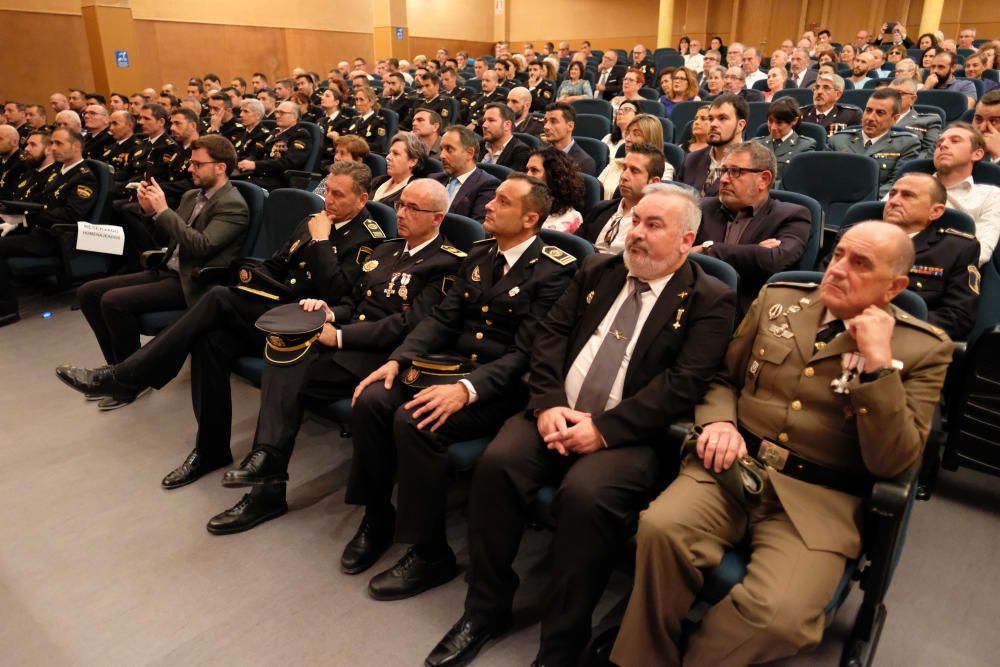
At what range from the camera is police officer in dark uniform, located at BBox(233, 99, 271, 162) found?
5570 mm

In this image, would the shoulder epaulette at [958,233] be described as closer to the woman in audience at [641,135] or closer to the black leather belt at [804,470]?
the black leather belt at [804,470]

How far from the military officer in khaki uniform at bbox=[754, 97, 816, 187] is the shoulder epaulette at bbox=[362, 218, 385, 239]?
2.48 metres

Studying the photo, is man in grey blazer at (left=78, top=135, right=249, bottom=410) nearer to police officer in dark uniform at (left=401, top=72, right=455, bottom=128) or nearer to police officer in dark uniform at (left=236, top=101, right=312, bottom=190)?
police officer in dark uniform at (left=236, top=101, right=312, bottom=190)

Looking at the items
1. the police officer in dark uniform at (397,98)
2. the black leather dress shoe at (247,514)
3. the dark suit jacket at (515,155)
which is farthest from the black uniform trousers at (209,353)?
the police officer in dark uniform at (397,98)

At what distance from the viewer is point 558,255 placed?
219cm

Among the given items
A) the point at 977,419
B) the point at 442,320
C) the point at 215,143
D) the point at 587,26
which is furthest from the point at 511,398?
the point at 587,26

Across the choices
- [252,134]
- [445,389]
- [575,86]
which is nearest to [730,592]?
[445,389]

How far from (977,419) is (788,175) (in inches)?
69.0

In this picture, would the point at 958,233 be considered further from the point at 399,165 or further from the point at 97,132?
the point at 97,132

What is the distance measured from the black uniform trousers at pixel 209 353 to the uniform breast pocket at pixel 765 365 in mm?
1727

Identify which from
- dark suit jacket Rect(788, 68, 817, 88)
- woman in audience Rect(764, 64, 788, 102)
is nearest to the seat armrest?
woman in audience Rect(764, 64, 788, 102)

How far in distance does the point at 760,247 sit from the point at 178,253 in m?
2.52

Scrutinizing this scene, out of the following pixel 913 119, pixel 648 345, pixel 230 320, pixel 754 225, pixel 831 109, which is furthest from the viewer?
pixel 831 109

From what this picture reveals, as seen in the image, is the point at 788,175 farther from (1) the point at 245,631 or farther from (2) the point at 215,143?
(1) the point at 245,631
